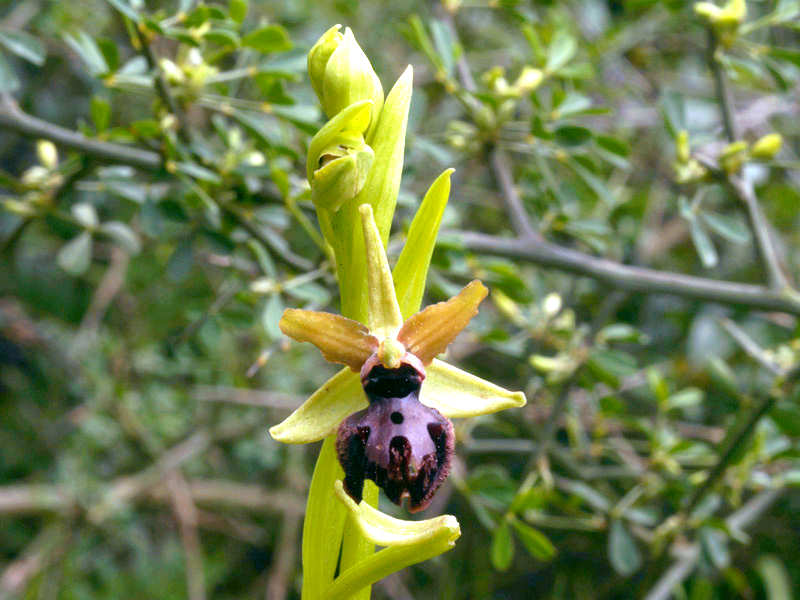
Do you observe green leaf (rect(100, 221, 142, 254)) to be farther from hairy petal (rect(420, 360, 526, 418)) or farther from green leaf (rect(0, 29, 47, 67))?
hairy petal (rect(420, 360, 526, 418))

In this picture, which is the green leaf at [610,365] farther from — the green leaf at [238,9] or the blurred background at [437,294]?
the green leaf at [238,9]

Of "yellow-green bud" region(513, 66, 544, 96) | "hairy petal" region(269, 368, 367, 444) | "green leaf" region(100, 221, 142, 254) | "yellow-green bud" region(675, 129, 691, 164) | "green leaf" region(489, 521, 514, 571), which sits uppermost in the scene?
"hairy petal" region(269, 368, 367, 444)

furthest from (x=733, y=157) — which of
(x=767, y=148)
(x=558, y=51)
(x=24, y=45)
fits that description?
(x=24, y=45)

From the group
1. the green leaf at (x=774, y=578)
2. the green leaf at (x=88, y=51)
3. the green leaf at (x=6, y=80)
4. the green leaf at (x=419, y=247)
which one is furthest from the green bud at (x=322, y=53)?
the green leaf at (x=774, y=578)

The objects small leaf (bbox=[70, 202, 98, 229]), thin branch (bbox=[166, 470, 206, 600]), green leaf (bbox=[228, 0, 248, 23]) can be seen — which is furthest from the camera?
thin branch (bbox=[166, 470, 206, 600])

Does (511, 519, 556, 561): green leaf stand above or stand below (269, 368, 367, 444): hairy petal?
below

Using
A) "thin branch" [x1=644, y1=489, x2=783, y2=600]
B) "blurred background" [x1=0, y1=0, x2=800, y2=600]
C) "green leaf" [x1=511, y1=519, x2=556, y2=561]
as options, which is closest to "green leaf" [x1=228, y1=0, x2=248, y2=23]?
"blurred background" [x1=0, y1=0, x2=800, y2=600]
